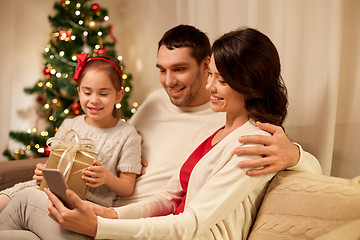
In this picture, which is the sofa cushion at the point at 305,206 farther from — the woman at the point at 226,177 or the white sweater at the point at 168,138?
the white sweater at the point at 168,138

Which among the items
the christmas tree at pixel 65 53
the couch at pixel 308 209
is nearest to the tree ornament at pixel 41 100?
the christmas tree at pixel 65 53

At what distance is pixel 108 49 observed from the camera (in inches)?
137

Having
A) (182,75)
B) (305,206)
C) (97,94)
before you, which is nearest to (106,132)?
(97,94)

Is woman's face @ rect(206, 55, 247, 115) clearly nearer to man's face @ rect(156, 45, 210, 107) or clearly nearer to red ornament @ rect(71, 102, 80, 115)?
man's face @ rect(156, 45, 210, 107)

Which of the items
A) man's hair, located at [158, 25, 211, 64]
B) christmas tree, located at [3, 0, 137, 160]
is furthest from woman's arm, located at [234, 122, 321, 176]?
christmas tree, located at [3, 0, 137, 160]

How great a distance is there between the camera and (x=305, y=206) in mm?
1128

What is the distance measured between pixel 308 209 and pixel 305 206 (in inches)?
0.5

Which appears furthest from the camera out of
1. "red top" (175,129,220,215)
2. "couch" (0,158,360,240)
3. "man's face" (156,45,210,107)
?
"man's face" (156,45,210,107)

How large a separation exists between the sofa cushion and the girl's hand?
700 millimetres

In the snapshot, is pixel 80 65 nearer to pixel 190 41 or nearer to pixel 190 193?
pixel 190 41

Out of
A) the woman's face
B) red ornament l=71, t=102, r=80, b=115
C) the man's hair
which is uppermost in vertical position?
the man's hair

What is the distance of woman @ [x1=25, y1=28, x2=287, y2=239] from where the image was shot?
1.18 meters

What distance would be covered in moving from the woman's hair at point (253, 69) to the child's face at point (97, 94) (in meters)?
0.70

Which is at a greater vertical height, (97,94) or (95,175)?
(97,94)
